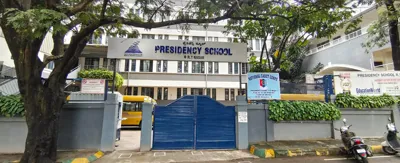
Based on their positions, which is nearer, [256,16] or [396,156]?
[396,156]

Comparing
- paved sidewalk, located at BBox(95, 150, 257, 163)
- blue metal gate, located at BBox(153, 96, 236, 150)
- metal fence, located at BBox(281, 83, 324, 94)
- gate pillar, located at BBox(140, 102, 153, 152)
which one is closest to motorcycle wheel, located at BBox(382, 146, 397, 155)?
metal fence, located at BBox(281, 83, 324, 94)

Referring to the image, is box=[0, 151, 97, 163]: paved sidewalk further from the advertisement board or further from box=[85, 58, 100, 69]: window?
box=[85, 58, 100, 69]: window

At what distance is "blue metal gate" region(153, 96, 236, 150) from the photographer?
25.9 ft

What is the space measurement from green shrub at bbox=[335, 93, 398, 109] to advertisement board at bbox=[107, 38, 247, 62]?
4722 millimetres

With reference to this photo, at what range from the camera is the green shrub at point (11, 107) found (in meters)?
7.11

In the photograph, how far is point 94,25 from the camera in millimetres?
5773

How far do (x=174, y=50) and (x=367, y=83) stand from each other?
894 centimetres

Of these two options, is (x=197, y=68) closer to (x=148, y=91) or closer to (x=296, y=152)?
(x=148, y=91)

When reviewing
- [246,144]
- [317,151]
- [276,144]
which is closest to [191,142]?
[246,144]

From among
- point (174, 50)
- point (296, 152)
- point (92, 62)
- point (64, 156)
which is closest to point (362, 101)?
point (296, 152)

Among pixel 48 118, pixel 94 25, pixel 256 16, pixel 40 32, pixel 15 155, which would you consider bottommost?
pixel 15 155

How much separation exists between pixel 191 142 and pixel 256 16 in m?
5.14

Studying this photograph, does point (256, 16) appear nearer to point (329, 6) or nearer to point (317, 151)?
point (329, 6)

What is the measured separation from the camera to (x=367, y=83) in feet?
32.0
